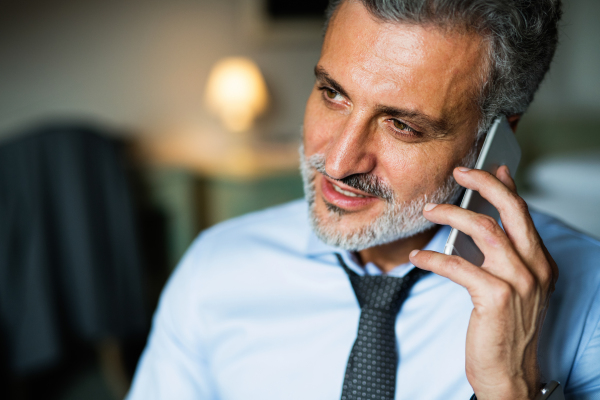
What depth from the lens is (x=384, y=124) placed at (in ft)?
2.81

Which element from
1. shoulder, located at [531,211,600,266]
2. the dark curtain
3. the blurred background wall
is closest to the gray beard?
shoulder, located at [531,211,600,266]

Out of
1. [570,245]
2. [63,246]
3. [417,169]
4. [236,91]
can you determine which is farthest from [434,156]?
[236,91]

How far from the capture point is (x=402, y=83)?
0.81m

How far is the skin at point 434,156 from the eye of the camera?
72cm

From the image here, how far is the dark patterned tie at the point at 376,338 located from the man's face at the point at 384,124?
9 cm

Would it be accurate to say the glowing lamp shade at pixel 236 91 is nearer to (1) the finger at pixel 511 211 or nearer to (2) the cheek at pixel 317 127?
(2) the cheek at pixel 317 127

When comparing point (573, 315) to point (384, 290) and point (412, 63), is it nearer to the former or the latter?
point (384, 290)

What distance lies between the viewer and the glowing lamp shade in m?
2.79

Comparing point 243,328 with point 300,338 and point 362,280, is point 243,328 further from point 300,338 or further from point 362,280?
point 362,280

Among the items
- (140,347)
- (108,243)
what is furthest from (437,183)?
(140,347)

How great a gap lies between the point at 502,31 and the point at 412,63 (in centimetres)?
19

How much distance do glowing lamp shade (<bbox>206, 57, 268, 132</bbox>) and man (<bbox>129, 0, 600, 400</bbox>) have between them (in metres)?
1.85

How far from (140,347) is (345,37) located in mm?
2162

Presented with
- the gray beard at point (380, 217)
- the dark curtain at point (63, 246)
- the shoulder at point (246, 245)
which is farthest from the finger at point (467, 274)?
the dark curtain at point (63, 246)
